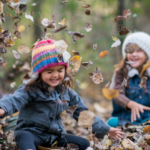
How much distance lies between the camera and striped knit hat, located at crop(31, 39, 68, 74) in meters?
1.60

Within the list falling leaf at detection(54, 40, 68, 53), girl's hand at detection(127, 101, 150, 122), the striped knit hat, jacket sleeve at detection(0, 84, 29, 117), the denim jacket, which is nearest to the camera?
jacket sleeve at detection(0, 84, 29, 117)

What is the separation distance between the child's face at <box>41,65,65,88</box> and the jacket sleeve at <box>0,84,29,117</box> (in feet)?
0.70

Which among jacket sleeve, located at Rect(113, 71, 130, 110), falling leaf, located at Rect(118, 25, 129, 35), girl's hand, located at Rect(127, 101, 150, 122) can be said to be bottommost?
girl's hand, located at Rect(127, 101, 150, 122)

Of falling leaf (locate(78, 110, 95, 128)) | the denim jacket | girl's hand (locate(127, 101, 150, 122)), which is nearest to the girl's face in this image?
the denim jacket

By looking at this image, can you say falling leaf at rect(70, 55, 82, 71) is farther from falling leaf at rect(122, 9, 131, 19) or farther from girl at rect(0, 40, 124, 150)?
falling leaf at rect(122, 9, 131, 19)

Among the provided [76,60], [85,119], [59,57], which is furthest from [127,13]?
[85,119]

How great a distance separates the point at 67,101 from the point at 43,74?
38 cm

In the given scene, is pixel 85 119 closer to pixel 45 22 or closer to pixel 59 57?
pixel 59 57

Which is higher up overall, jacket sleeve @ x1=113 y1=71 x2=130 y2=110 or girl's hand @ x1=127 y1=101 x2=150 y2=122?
jacket sleeve @ x1=113 y1=71 x2=130 y2=110

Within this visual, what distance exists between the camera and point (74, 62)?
167cm

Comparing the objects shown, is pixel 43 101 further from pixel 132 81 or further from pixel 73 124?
pixel 132 81

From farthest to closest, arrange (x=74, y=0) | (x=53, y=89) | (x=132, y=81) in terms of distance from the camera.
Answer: (x=74, y=0)
(x=132, y=81)
(x=53, y=89)

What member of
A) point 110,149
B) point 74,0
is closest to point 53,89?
point 110,149

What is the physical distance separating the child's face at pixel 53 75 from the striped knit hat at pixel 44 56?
0.05m
